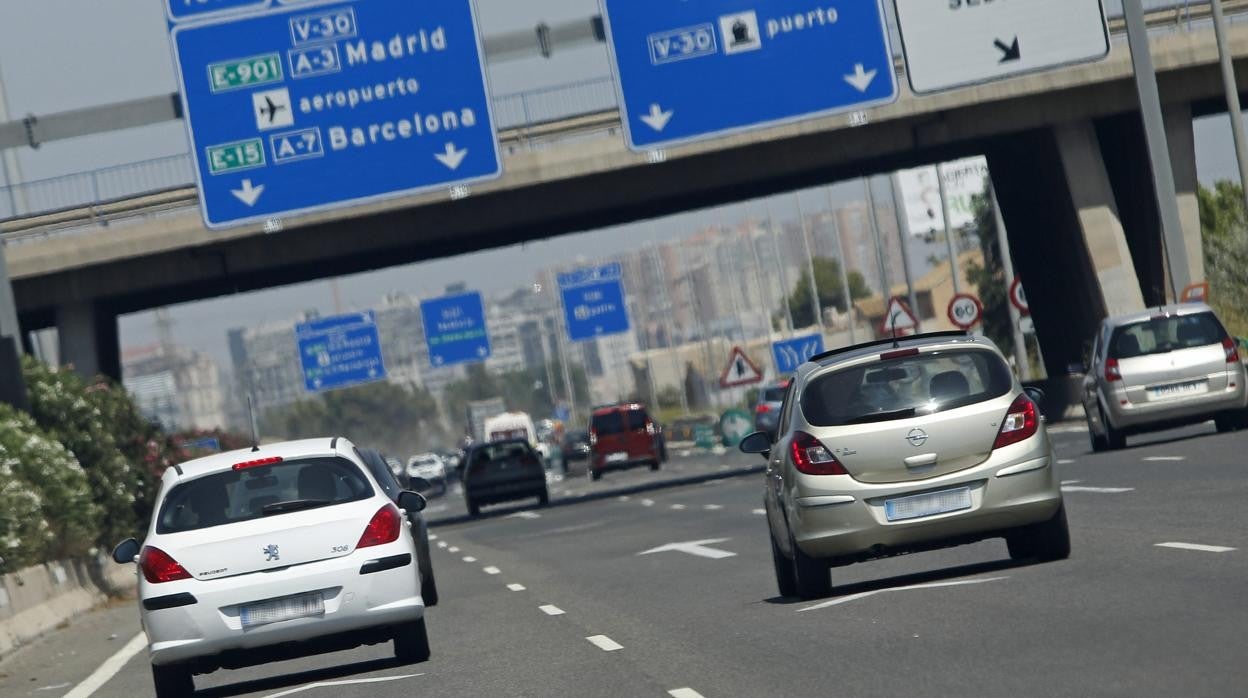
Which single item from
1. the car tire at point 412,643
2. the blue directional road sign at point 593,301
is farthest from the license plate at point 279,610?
the blue directional road sign at point 593,301

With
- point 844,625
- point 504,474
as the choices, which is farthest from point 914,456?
point 504,474

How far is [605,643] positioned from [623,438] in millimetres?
47505

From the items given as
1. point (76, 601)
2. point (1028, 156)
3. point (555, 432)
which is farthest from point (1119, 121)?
point (555, 432)

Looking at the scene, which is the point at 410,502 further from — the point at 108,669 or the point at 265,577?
the point at 108,669

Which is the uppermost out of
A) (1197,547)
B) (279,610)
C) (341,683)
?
(279,610)

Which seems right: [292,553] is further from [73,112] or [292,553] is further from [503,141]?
[503,141]

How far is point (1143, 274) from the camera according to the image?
43.9 metres

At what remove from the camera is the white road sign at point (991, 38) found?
32938 mm

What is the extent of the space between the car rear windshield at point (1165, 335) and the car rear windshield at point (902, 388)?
13.5 meters

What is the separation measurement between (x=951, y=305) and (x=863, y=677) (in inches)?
1502

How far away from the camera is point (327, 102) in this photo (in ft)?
107

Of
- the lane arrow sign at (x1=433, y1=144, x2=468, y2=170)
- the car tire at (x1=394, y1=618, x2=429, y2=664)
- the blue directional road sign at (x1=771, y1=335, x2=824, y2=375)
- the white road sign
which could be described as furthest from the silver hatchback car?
the blue directional road sign at (x1=771, y1=335, x2=824, y2=375)

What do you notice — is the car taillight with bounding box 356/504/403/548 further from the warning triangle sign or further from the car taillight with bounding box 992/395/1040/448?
the warning triangle sign

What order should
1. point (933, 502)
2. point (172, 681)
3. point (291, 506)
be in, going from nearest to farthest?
point (172, 681) < point (291, 506) < point (933, 502)
